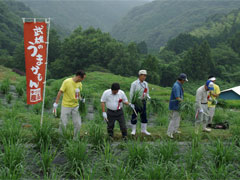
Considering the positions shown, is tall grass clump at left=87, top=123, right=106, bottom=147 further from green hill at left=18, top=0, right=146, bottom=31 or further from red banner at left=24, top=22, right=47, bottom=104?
green hill at left=18, top=0, right=146, bottom=31

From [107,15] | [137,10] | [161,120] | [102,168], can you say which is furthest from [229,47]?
[107,15]

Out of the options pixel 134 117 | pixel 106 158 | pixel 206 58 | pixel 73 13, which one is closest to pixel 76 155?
pixel 106 158

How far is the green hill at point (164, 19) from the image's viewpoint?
10781 cm

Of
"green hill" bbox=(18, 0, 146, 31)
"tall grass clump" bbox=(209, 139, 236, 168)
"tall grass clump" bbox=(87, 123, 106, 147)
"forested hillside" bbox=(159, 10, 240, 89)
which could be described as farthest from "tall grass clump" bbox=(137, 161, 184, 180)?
"green hill" bbox=(18, 0, 146, 31)

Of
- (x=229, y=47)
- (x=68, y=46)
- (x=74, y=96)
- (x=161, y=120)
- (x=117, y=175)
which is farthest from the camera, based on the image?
(x=229, y=47)

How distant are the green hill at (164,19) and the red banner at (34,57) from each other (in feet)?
311

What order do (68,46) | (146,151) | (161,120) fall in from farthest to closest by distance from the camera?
1. (68,46)
2. (161,120)
3. (146,151)

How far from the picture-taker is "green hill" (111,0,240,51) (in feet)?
354

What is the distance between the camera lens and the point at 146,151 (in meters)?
3.96

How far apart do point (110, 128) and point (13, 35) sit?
5850cm

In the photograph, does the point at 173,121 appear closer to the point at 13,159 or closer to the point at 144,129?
the point at 144,129

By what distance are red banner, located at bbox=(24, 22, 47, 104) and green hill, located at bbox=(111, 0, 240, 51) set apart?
94.7 metres

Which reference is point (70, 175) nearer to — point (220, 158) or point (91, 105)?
point (220, 158)

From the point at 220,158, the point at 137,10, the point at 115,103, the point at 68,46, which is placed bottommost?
the point at 220,158
